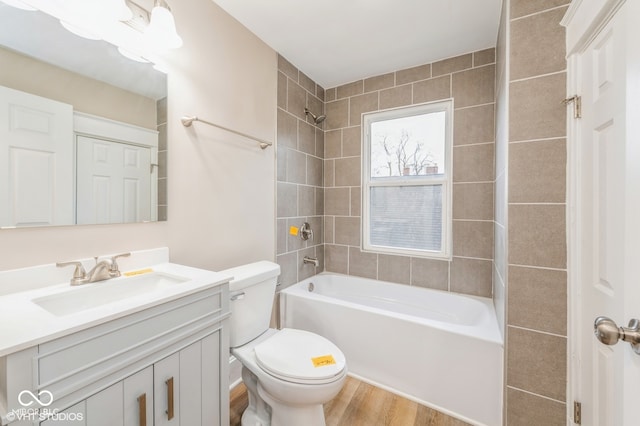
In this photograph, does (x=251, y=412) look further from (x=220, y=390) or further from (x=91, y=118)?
(x=91, y=118)

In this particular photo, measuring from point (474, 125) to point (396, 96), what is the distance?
73 centimetres

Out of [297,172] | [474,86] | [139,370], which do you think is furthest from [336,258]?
[139,370]

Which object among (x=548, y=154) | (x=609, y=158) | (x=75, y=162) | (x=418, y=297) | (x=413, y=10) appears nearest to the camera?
(x=609, y=158)

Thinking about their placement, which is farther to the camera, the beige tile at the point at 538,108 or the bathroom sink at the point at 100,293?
the beige tile at the point at 538,108

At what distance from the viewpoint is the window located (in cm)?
232

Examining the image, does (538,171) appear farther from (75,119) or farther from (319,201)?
(75,119)

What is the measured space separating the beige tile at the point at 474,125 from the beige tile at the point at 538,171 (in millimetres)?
878

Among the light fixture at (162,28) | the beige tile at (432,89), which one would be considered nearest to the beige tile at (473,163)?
the beige tile at (432,89)

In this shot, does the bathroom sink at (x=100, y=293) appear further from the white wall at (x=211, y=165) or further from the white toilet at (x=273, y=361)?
the white toilet at (x=273, y=361)

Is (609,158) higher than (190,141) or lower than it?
lower

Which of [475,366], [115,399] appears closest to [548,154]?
[475,366]

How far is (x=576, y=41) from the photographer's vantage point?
111cm

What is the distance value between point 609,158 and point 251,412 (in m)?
1.94

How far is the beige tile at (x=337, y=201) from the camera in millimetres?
2727
